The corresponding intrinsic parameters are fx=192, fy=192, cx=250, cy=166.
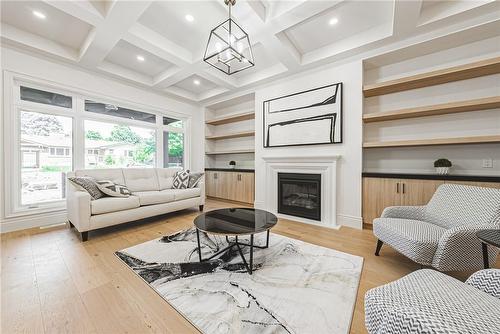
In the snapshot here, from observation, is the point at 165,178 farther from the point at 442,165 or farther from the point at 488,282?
the point at 442,165

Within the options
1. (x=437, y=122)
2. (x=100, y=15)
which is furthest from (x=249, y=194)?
(x=100, y=15)

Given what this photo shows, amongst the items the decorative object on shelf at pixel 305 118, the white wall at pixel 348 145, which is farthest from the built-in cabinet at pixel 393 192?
the decorative object on shelf at pixel 305 118

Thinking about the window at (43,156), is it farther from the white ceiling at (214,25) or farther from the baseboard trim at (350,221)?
the baseboard trim at (350,221)

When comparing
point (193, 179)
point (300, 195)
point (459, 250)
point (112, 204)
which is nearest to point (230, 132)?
point (193, 179)

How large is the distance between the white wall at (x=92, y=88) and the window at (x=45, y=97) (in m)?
0.24

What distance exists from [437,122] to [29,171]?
20.3 ft

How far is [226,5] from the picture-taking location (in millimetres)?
2164

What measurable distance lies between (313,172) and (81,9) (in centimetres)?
373

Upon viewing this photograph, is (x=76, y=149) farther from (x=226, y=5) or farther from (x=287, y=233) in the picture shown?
(x=287, y=233)

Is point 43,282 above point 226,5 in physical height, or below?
below

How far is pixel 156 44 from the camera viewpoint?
2852 mm

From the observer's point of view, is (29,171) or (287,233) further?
(29,171)

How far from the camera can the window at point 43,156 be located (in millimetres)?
3012

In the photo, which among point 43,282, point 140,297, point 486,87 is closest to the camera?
point 140,297
